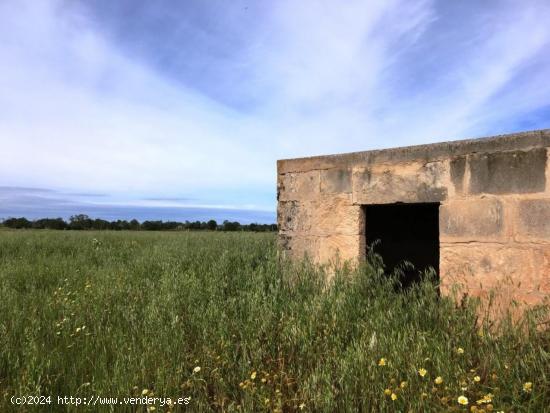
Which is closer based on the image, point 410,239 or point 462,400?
point 462,400

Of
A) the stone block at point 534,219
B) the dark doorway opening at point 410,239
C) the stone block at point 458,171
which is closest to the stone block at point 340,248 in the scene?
the stone block at point 458,171

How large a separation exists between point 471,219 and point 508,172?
52 cm

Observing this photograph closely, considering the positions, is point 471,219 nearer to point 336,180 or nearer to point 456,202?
point 456,202

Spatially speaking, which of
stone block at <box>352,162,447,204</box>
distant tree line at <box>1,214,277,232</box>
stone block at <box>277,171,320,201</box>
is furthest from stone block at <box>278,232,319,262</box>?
distant tree line at <box>1,214,277,232</box>

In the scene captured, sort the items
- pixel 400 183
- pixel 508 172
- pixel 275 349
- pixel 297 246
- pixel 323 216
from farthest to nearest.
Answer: pixel 297 246 < pixel 323 216 < pixel 400 183 < pixel 508 172 < pixel 275 349

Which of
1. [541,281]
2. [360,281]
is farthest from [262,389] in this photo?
[541,281]

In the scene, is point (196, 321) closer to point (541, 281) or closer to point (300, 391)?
point (300, 391)

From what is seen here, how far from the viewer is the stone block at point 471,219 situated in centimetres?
394

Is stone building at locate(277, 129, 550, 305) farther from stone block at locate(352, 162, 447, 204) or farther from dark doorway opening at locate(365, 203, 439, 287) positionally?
dark doorway opening at locate(365, 203, 439, 287)

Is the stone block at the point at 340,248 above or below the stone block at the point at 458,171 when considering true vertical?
below

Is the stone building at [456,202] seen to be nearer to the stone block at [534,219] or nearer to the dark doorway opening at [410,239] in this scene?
the stone block at [534,219]

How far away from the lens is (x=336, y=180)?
204 inches

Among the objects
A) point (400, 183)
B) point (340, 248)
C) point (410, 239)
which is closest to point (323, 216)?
point (340, 248)

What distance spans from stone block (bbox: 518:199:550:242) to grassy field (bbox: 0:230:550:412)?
85cm
